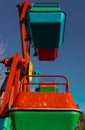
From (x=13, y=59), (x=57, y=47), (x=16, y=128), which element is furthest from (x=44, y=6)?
(x=16, y=128)

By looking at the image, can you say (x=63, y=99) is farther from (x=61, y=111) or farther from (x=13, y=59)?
(x=13, y=59)

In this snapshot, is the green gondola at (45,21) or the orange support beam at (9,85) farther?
the orange support beam at (9,85)

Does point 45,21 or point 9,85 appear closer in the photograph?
point 45,21

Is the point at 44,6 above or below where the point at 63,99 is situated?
above

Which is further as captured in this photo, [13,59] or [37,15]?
[13,59]

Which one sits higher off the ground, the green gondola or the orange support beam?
the green gondola

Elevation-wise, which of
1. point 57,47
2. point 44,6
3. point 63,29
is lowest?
point 57,47

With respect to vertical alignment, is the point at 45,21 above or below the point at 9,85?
above

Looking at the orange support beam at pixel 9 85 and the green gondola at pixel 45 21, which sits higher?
the green gondola at pixel 45 21

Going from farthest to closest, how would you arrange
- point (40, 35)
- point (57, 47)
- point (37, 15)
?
point (57, 47)
point (40, 35)
point (37, 15)

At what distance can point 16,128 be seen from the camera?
20.2 feet

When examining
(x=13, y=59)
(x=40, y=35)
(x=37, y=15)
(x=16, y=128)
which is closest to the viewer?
(x=16, y=128)

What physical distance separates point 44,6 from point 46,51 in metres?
1.32

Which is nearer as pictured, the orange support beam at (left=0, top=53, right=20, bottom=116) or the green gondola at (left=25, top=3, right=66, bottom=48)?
the green gondola at (left=25, top=3, right=66, bottom=48)
